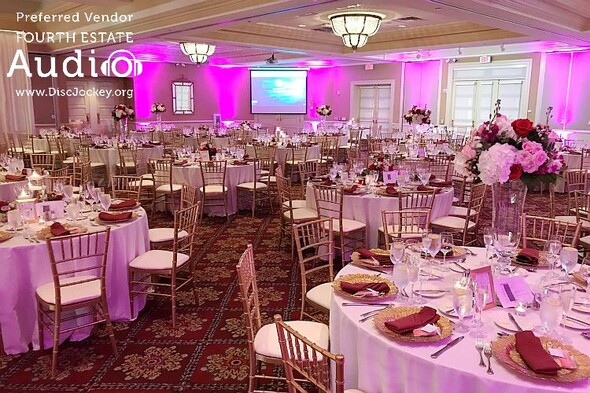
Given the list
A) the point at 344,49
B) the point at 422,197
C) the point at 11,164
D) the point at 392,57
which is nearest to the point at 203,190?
the point at 11,164

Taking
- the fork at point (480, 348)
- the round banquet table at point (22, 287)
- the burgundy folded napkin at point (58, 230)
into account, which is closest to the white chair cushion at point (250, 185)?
the round banquet table at point (22, 287)

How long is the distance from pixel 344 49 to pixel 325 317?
34.5 ft

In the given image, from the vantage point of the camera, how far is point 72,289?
11.4 feet

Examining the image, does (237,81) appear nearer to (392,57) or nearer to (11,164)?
(392,57)

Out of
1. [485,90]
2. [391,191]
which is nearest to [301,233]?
[391,191]

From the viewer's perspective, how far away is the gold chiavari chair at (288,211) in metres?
5.60

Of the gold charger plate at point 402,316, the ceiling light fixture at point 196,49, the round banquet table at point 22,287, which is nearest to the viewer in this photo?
the gold charger plate at point 402,316

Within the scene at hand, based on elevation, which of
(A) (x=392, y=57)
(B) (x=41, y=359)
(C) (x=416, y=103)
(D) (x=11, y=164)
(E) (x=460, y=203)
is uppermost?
(A) (x=392, y=57)

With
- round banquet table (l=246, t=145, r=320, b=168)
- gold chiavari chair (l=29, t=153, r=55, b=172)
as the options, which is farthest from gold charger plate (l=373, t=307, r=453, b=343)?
round banquet table (l=246, t=145, r=320, b=168)

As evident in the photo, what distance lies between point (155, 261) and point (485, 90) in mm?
13137

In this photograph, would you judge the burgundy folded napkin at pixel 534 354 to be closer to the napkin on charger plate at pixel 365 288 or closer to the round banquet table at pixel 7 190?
the napkin on charger plate at pixel 365 288

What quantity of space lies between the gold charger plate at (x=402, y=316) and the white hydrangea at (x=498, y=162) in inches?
37.5

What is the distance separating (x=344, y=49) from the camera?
13359mm

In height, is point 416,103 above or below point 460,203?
above
